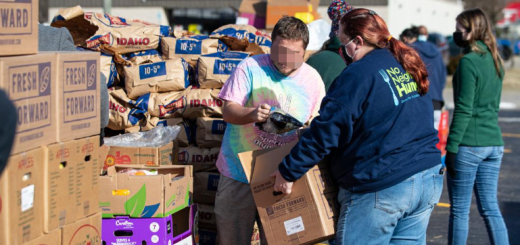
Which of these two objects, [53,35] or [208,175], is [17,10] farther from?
[208,175]

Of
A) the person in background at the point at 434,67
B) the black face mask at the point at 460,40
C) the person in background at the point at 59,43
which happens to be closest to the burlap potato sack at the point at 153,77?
the person in background at the point at 59,43

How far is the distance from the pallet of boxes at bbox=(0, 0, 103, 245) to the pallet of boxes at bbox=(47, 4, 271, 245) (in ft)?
3.68

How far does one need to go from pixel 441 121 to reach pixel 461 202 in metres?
3.15

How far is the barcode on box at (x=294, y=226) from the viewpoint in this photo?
3205 millimetres

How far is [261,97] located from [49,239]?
141 cm

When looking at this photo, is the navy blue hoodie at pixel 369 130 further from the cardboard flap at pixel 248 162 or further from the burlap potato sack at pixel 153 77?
the burlap potato sack at pixel 153 77

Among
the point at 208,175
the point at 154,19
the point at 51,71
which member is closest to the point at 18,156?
the point at 51,71

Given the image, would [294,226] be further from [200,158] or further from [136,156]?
[200,158]

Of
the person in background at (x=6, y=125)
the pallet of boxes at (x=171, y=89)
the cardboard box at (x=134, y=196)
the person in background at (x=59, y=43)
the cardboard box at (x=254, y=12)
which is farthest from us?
the cardboard box at (x=254, y=12)

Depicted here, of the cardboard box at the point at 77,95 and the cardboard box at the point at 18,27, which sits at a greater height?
the cardboard box at the point at 18,27

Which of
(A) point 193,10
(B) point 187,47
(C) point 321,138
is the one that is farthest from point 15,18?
(A) point 193,10

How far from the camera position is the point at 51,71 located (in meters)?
3.05

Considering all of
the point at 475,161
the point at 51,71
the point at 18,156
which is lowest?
the point at 475,161

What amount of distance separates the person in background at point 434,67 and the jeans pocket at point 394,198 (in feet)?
13.8
